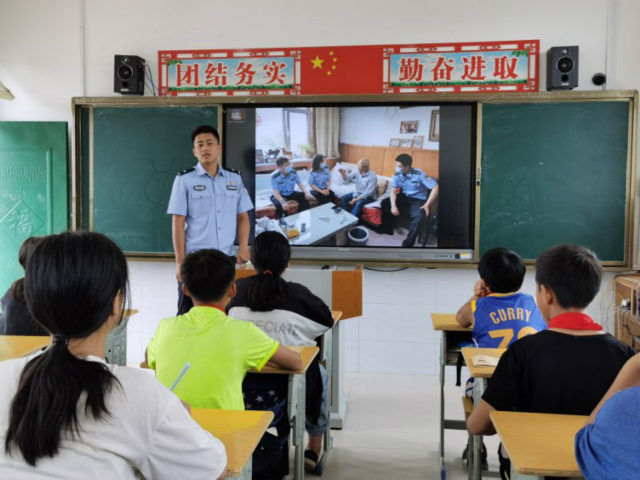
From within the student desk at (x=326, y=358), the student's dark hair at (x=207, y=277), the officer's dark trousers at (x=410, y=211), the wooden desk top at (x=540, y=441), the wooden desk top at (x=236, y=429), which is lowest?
the student desk at (x=326, y=358)

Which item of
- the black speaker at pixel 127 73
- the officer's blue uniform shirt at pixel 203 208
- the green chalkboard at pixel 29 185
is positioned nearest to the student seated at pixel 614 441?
the officer's blue uniform shirt at pixel 203 208

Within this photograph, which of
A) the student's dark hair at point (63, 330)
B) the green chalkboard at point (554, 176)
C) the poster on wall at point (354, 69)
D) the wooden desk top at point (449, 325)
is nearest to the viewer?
the student's dark hair at point (63, 330)

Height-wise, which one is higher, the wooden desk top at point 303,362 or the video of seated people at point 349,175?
the video of seated people at point 349,175

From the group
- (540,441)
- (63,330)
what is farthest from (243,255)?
(63,330)

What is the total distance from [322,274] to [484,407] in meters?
1.79

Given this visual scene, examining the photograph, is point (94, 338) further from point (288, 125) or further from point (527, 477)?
point (288, 125)

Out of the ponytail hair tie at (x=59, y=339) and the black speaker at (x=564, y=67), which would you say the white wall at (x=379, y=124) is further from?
the ponytail hair tie at (x=59, y=339)

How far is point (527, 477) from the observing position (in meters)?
1.33

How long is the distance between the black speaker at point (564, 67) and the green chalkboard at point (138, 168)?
2695 millimetres

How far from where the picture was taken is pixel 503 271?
8.39ft

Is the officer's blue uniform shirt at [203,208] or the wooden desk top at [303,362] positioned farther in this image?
the officer's blue uniform shirt at [203,208]

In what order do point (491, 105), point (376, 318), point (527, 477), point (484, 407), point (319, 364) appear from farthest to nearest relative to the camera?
point (376, 318) → point (491, 105) → point (319, 364) → point (484, 407) → point (527, 477)

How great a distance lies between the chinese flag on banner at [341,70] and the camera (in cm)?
460

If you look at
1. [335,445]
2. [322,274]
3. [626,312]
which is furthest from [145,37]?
[626,312]
